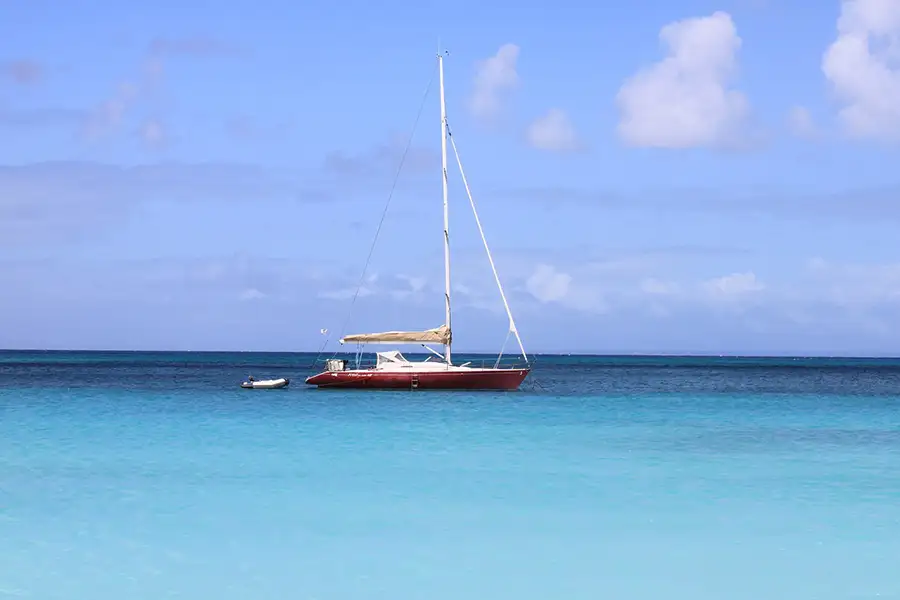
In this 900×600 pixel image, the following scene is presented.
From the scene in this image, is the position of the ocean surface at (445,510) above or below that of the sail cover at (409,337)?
below

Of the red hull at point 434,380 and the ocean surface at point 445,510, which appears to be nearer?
the ocean surface at point 445,510

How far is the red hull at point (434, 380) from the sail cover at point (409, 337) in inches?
63.9

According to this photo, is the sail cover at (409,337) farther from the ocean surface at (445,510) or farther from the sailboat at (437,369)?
the ocean surface at (445,510)

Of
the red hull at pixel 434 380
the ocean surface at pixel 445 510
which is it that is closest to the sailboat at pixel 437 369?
the red hull at pixel 434 380

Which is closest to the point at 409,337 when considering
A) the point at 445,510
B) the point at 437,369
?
the point at 437,369

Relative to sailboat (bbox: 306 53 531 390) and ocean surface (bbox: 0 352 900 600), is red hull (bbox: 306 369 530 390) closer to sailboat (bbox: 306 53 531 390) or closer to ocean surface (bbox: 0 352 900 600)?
sailboat (bbox: 306 53 531 390)

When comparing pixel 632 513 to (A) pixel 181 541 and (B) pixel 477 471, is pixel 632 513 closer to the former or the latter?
(B) pixel 477 471

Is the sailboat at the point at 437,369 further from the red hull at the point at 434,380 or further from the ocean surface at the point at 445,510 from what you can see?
the ocean surface at the point at 445,510

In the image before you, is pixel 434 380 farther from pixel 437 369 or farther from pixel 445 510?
pixel 445 510

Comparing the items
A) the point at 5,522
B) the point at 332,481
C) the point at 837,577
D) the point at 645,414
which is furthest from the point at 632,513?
the point at 645,414

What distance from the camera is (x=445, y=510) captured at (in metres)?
21.2

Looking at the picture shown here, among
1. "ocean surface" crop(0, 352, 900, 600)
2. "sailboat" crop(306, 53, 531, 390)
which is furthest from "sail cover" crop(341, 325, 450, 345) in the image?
"ocean surface" crop(0, 352, 900, 600)

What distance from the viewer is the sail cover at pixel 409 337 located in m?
55.9

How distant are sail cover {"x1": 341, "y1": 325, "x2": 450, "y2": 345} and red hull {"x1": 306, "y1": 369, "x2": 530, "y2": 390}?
1623 millimetres
